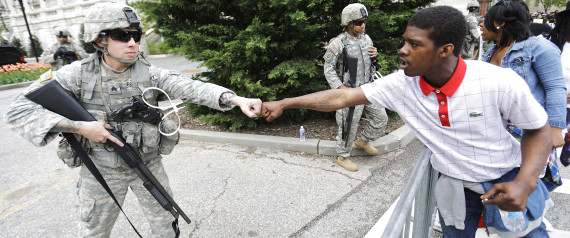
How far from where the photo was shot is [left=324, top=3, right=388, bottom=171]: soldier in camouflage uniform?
3979 millimetres

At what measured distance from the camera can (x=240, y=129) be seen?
5.63m

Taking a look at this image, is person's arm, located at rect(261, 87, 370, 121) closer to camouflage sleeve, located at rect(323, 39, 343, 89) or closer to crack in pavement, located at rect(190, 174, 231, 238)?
crack in pavement, located at rect(190, 174, 231, 238)

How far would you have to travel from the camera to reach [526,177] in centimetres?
137

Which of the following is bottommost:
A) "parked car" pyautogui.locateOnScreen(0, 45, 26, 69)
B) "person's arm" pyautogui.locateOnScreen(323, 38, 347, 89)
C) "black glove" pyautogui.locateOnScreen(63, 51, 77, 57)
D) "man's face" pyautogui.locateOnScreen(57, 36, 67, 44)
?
"parked car" pyautogui.locateOnScreen(0, 45, 26, 69)

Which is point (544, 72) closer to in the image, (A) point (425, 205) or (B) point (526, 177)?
(B) point (526, 177)

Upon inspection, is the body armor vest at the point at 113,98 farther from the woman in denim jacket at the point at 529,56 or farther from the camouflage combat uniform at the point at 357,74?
the woman in denim jacket at the point at 529,56

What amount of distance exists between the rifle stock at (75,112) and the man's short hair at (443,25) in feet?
6.19

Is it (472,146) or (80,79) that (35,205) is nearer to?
(80,79)

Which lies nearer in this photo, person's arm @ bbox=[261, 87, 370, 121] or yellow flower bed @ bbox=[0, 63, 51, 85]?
person's arm @ bbox=[261, 87, 370, 121]

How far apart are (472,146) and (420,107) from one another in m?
0.31

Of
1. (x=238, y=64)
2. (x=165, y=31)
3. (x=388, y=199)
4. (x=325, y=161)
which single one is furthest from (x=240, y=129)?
(x=388, y=199)

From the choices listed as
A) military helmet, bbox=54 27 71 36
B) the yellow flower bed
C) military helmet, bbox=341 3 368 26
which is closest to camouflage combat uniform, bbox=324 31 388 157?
military helmet, bbox=341 3 368 26

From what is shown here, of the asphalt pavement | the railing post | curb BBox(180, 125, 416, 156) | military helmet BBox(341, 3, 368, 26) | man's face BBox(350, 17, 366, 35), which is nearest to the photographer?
the railing post

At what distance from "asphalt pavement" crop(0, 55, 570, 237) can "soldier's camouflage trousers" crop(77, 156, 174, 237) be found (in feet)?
2.31
